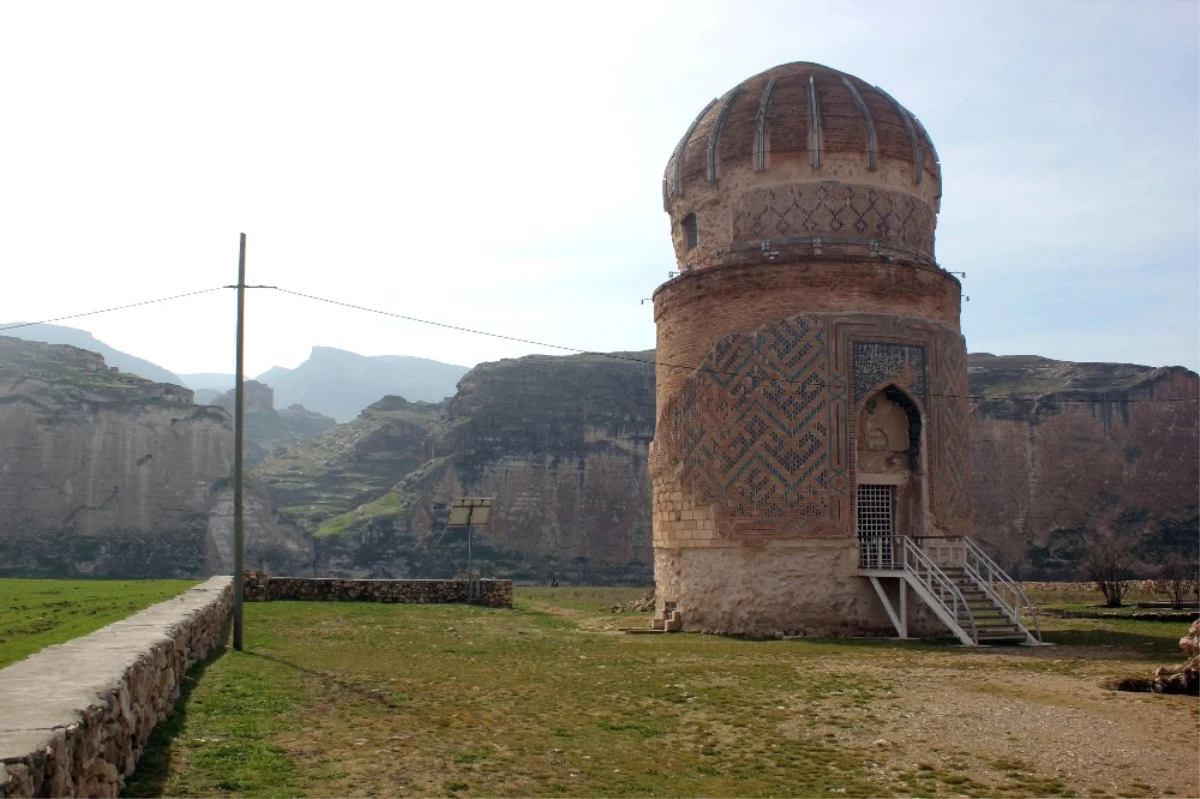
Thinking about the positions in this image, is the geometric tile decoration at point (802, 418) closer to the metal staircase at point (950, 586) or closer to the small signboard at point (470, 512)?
the metal staircase at point (950, 586)

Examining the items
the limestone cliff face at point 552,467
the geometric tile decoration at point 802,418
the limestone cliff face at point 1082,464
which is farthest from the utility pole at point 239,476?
the limestone cliff face at point 552,467

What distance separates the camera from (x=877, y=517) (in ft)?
71.8

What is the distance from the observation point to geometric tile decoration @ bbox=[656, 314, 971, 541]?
2086 cm

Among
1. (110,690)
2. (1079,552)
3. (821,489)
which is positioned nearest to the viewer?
(110,690)

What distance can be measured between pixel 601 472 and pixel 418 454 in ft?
88.3

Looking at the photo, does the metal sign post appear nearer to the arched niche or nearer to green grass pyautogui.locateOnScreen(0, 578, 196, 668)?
green grass pyautogui.locateOnScreen(0, 578, 196, 668)

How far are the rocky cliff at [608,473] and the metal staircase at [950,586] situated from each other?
5493cm

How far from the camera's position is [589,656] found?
15.8 m

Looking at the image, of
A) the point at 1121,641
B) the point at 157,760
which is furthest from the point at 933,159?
the point at 157,760

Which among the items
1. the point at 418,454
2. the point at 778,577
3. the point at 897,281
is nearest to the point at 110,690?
the point at 778,577

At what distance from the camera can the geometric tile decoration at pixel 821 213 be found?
22609 millimetres

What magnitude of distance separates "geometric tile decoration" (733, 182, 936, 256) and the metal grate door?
17.7 ft

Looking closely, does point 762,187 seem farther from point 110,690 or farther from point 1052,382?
point 1052,382

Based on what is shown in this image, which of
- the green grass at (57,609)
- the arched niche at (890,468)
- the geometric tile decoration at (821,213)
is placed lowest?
the green grass at (57,609)
